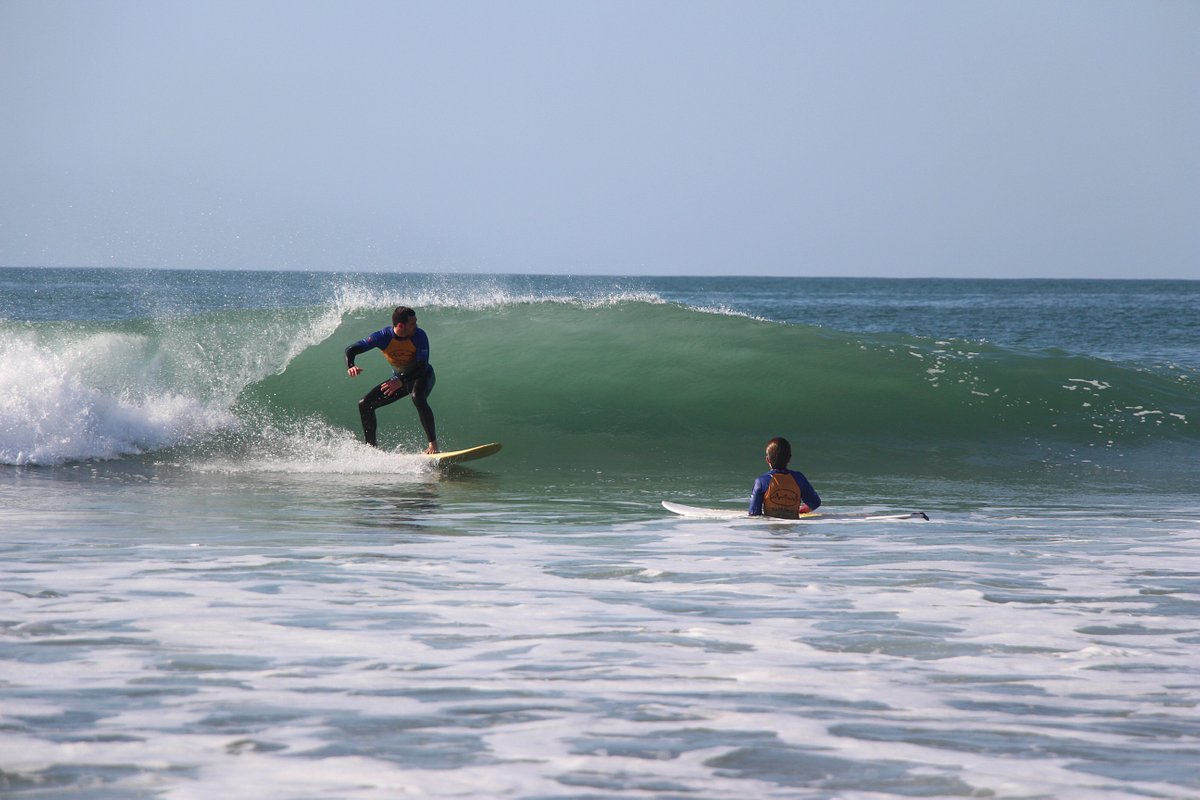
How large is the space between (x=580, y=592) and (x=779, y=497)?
2.97m

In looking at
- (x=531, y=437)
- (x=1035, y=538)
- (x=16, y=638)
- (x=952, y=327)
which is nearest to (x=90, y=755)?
(x=16, y=638)

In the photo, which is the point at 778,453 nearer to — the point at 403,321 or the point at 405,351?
the point at 403,321

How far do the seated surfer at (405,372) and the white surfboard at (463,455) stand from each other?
11cm

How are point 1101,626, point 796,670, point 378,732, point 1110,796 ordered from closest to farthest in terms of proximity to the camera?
point 1110,796 < point 378,732 < point 796,670 < point 1101,626

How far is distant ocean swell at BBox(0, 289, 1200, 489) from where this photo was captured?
12906 millimetres

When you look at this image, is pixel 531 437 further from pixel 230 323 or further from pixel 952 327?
pixel 952 327

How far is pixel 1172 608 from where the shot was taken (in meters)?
5.73

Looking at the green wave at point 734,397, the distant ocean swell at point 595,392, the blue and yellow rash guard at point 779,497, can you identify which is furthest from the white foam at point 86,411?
the blue and yellow rash guard at point 779,497

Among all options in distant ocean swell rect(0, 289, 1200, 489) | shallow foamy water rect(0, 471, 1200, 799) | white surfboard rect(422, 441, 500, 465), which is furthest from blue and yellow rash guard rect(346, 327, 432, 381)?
shallow foamy water rect(0, 471, 1200, 799)

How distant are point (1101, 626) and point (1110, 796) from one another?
2.12m

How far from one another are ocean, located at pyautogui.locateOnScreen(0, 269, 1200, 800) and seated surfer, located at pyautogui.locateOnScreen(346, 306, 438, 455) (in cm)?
38

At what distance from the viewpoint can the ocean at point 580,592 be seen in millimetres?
3619

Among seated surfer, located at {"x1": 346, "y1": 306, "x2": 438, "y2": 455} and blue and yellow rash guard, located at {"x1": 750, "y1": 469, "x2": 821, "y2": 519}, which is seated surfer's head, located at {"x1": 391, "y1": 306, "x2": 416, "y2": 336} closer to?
seated surfer, located at {"x1": 346, "y1": 306, "x2": 438, "y2": 455}

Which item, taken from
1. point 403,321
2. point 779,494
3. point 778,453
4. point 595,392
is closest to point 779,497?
point 779,494
